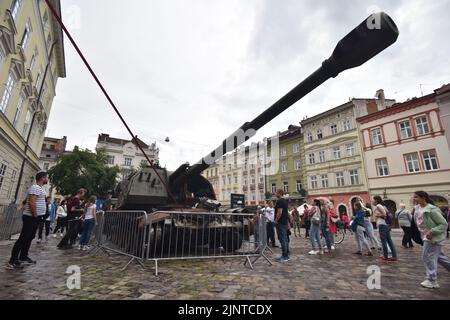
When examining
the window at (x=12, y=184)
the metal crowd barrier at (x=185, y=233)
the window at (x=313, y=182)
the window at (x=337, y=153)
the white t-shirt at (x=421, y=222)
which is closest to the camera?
the white t-shirt at (x=421, y=222)

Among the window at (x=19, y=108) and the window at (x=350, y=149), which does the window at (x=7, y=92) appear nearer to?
the window at (x=19, y=108)

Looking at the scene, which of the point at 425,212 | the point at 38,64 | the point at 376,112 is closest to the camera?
the point at 425,212

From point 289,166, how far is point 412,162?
46.5 ft

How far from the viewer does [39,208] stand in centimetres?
495

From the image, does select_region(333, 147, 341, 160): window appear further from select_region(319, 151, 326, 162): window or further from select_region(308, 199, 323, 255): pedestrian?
select_region(308, 199, 323, 255): pedestrian

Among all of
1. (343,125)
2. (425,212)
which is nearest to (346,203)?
(343,125)

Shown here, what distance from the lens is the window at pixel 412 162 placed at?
20.3 metres

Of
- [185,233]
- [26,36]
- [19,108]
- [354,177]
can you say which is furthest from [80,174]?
[354,177]

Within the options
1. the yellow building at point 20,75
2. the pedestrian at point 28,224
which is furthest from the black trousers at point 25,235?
the yellow building at point 20,75

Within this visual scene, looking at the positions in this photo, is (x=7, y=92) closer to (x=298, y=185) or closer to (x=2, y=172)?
(x=2, y=172)

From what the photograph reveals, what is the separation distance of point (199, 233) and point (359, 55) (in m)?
4.83

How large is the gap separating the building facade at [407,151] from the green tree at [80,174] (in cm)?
2594

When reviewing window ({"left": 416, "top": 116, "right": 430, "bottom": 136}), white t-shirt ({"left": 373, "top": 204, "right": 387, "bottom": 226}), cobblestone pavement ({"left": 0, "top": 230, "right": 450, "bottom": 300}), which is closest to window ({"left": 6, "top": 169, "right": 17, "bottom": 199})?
cobblestone pavement ({"left": 0, "top": 230, "right": 450, "bottom": 300})

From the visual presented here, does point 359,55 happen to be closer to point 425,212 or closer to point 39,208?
point 425,212
